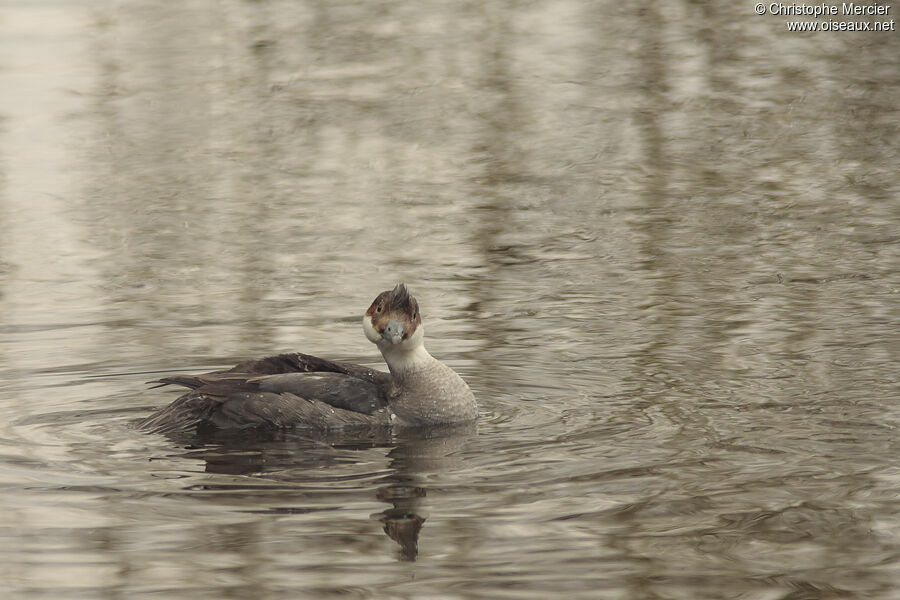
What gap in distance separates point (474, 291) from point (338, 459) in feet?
10.9

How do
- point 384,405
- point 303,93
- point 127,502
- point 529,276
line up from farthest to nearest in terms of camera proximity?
1. point 303,93
2. point 529,276
3. point 384,405
4. point 127,502

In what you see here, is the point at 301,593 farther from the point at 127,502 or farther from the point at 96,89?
the point at 96,89

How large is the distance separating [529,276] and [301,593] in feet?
18.5

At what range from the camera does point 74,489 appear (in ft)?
22.7

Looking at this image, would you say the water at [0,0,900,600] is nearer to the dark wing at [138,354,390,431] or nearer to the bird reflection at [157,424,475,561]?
the bird reflection at [157,424,475,561]

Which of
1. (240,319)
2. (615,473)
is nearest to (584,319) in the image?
(240,319)

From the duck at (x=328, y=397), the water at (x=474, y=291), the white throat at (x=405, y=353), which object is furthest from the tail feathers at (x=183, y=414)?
the white throat at (x=405, y=353)

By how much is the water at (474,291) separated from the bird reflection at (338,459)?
26mm

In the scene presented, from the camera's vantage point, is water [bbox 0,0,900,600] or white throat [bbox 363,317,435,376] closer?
water [bbox 0,0,900,600]

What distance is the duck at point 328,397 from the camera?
315 inches

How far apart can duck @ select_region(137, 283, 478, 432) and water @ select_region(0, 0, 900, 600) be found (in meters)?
0.16

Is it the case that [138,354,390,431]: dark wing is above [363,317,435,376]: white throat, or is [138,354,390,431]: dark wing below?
below

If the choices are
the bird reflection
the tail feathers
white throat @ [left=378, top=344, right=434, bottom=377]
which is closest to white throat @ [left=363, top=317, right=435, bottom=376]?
white throat @ [left=378, top=344, right=434, bottom=377]

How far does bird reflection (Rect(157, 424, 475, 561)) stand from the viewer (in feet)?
21.9
